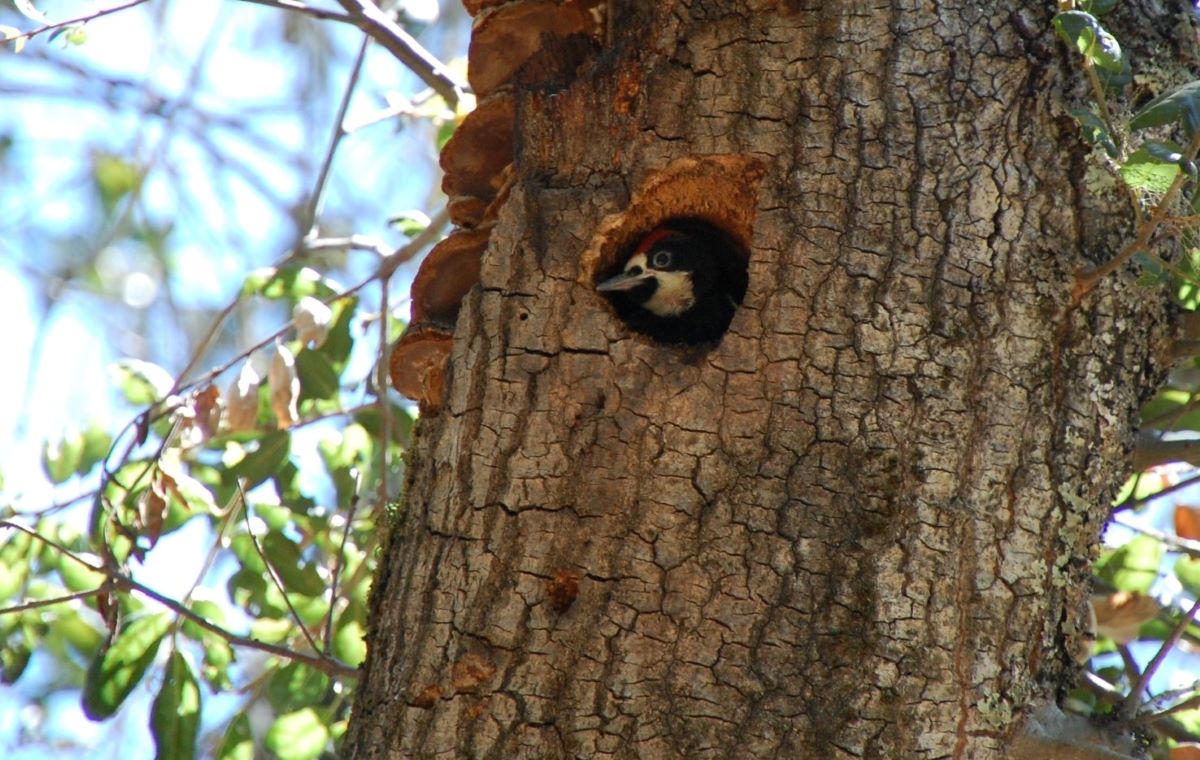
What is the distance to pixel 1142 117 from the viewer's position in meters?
2.17

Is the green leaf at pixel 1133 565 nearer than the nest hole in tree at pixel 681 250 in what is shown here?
No

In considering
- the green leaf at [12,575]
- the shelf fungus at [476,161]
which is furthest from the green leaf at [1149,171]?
the green leaf at [12,575]

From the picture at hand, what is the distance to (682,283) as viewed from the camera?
3785mm

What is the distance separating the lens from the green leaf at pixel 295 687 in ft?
11.7

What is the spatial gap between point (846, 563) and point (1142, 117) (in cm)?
98

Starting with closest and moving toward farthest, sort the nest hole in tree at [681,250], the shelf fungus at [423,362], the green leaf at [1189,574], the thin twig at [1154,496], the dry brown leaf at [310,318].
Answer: the nest hole in tree at [681,250] < the shelf fungus at [423,362] < the thin twig at [1154,496] < the dry brown leaf at [310,318] < the green leaf at [1189,574]

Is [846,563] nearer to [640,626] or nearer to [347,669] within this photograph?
[640,626]

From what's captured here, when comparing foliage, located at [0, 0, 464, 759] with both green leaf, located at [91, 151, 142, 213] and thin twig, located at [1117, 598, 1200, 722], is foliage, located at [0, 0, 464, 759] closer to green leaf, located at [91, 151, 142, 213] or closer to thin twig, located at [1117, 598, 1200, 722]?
thin twig, located at [1117, 598, 1200, 722]

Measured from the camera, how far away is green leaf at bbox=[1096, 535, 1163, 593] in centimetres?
362

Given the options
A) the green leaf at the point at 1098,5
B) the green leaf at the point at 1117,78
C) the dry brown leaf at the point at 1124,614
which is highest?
the green leaf at the point at 1098,5

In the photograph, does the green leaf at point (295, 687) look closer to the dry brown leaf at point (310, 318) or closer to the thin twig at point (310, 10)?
the dry brown leaf at point (310, 318)

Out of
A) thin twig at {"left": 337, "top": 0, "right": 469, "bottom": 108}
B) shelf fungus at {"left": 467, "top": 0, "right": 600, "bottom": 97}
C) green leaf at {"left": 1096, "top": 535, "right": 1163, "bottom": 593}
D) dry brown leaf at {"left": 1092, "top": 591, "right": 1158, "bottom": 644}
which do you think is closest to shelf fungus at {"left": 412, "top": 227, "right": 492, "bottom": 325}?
shelf fungus at {"left": 467, "top": 0, "right": 600, "bottom": 97}

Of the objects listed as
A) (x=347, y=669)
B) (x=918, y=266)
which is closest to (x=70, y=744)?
(x=347, y=669)

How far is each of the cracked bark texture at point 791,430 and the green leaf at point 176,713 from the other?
2.86 ft
